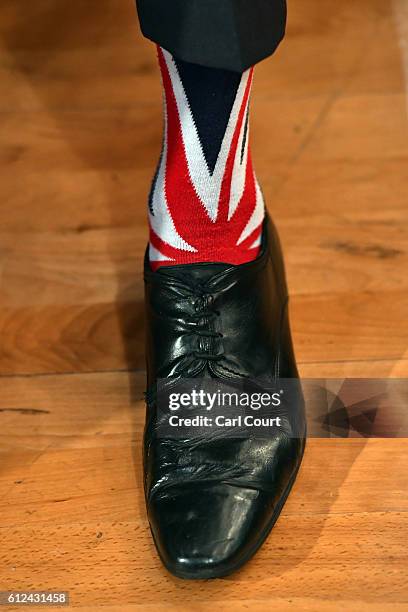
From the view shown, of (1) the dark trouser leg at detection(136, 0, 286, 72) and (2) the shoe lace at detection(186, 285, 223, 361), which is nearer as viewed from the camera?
(1) the dark trouser leg at detection(136, 0, 286, 72)

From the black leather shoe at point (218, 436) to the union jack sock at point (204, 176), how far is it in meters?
0.02

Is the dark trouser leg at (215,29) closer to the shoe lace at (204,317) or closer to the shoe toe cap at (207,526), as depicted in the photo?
the shoe lace at (204,317)

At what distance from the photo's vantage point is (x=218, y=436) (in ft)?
2.56

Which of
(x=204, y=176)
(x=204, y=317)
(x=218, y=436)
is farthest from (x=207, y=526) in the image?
(x=204, y=176)

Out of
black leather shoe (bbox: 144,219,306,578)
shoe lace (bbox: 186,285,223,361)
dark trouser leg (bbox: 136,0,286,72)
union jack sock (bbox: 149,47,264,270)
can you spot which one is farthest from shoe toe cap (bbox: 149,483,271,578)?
dark trouser leg (bbox: 136,0,286,72)

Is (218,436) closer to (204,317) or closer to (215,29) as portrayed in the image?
(204,317)

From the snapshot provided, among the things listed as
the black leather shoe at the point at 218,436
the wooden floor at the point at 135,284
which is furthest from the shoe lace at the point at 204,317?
the wooden floor at the point at 135,284

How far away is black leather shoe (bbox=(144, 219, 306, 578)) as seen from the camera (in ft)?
2.37

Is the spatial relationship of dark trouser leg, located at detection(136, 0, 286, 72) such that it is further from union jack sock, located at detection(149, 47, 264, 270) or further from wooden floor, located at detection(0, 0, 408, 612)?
wooden floor, located at detection(0, 0, 408, 612)

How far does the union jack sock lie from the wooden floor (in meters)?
0.16

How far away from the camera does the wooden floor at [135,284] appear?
2.49ft

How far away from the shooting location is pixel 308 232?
104cm

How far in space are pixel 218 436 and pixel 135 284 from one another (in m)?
0.30

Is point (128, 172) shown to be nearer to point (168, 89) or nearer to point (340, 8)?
point (168, 89)
